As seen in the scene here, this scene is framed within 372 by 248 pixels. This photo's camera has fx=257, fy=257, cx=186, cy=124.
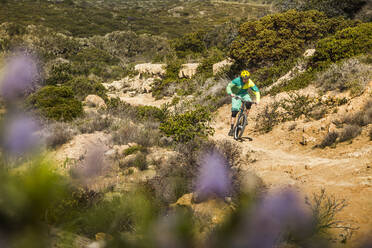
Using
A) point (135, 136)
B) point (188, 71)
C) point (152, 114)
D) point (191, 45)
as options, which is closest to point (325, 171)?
point (135, 136)

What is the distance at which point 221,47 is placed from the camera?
24.4 meters

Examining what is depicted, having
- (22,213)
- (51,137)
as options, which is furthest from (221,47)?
(22,213)

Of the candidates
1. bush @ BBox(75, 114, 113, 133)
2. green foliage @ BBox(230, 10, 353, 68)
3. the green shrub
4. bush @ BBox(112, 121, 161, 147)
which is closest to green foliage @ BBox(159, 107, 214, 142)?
bush @ BBox(112, 121, 161, 147)

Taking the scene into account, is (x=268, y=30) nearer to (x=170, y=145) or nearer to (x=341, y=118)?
(x=341, y=118)

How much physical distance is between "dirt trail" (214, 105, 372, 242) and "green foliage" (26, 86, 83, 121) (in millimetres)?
6366

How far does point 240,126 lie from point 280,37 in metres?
9.17

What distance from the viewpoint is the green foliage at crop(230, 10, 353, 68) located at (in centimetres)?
1420

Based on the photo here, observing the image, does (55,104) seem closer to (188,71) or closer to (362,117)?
(362,117)

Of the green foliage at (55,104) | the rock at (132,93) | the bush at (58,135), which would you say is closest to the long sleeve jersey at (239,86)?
the bush at (58,135)

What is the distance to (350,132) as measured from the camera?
625cm

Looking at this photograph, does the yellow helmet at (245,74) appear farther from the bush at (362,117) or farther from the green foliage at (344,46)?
the green foliage at (344,46)

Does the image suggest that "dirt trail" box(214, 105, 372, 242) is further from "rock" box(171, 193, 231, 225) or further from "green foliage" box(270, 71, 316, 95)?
"green foliage" box(270, 71, 316, 95)

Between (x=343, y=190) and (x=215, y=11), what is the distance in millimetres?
101445

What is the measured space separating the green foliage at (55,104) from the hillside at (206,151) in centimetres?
7
